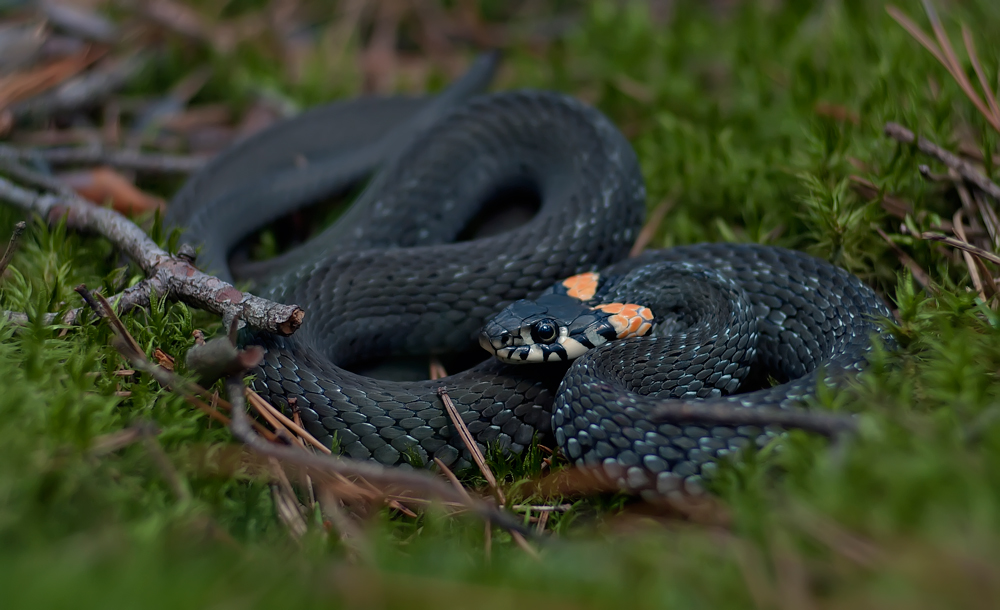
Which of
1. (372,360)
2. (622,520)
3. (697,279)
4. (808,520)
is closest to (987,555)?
(808,520)

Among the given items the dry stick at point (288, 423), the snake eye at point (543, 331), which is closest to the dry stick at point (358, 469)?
the dry stick at point (288, 423)

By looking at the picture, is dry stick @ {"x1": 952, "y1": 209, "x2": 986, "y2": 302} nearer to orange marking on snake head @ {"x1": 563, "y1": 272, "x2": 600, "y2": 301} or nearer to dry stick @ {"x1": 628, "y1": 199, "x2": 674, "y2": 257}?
dry stick @ {"x1": 628, "y1": 199, "x2": 674, "y2": 257}

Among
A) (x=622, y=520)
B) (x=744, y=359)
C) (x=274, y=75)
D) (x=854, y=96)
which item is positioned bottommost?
(x=622, y=520)

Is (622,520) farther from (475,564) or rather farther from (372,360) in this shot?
(372,360)

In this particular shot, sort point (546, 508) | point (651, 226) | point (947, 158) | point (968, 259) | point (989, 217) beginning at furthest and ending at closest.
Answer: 1. point (651, 226)
2. point (947, 158)
3. point (989, 217)
4. point (968, 259)
5. point (546, 508)

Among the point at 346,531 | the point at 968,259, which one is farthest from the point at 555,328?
the point at 968,259

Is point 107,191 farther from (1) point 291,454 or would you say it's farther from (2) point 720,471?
(2) point 720,471
